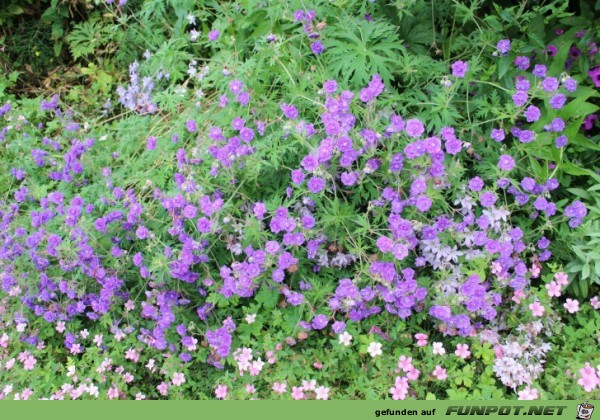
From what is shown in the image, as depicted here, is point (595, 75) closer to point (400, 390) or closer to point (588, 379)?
point (588, 379)

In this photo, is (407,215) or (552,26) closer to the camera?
(407,215)

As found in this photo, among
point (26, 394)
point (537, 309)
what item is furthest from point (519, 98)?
point (26, 394)

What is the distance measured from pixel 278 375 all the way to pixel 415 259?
836 mm

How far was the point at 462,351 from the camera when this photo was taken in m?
2.60

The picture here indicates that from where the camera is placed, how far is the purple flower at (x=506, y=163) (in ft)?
8.66

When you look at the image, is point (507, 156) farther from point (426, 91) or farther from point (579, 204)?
point (426, 91)

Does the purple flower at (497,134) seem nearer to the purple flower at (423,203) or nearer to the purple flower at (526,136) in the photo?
the purple flower at (526,136)

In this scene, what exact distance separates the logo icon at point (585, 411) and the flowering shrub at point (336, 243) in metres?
0.05

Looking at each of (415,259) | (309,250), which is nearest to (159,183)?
(309,250)

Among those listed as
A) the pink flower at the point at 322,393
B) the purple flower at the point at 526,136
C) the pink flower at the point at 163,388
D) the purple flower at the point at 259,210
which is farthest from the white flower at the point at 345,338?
the purple flower at the point at 526,136

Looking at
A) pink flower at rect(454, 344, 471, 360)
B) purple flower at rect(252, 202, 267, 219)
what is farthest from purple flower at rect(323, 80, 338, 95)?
pink flower at rect(454, 344, 471, 360)

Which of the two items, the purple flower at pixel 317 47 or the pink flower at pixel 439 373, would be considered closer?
the pink flower at pixel 439 373

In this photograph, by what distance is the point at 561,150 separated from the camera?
2797mm

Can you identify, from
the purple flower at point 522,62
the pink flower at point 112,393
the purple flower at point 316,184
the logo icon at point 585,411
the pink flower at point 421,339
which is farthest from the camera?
the purple flower at point 522,62
